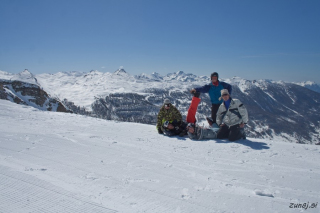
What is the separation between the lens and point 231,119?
6590 millimetres

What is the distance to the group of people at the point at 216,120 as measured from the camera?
651 centimetres

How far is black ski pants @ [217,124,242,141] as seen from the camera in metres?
6.48

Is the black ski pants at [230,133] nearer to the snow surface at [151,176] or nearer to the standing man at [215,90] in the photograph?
the snow surface at [151,176]

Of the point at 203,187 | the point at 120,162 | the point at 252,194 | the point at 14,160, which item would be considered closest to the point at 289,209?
the point at 252,194

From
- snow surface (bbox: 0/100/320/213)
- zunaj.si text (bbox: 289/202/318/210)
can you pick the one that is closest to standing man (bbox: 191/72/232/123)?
snow surface (bbox: 0/100/320/213)

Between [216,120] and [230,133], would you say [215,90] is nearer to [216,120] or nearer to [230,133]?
[216,120]

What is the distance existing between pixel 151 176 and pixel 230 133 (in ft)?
12.9

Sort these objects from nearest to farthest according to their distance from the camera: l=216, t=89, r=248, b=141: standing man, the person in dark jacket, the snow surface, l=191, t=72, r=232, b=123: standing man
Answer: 1. the snow surface
2. l=216, t=89, r=248, b=141: standing man
3. the person in dark jacket
4. l=191, t=72, r=232, b=123: standing man

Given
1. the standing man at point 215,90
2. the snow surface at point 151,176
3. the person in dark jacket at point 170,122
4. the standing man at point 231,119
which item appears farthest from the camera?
the standing man at point 215,90

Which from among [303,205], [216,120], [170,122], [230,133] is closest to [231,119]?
[230,133]

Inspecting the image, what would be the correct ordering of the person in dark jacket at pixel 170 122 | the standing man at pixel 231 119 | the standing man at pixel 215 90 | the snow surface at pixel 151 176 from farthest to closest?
1. the standing man at pixel 215 90
2. the person in dark jacket at pixel 170 122
3. the standing man at pixel 231 119
4. the snow surface at pixel 151 176

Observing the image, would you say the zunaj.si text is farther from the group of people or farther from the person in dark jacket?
the person in dark jacket

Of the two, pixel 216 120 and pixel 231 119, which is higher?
pixel 231 119

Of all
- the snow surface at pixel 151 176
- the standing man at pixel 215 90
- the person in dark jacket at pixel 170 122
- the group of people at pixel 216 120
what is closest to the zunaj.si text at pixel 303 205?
the snow surface at pixel 151 176
